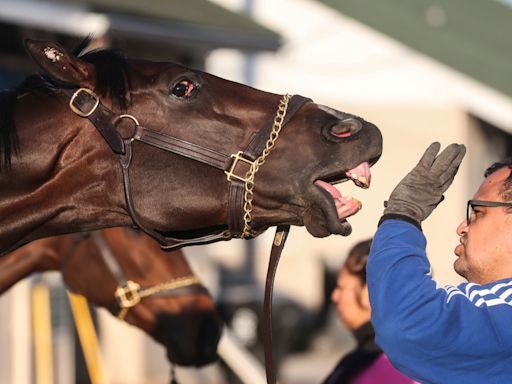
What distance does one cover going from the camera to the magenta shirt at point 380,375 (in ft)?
13.0

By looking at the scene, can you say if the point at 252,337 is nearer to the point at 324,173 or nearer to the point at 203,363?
Result: the point at 203,363

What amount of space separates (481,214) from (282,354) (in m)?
9.35

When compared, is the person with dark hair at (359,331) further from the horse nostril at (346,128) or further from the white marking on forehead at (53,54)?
the white marking on forehead at (53,54)

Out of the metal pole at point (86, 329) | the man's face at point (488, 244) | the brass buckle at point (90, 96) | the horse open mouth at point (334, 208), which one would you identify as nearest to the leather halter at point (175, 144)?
the brass buckle at point (90, 96)

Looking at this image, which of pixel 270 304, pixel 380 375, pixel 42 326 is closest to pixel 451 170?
pixel 270 304

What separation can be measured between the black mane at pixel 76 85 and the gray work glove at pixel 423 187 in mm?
1015

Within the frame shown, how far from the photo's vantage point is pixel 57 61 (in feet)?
10.6

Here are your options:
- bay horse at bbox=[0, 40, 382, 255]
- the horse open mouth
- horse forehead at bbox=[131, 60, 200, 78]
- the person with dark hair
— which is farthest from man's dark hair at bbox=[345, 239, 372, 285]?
horse forehead at bbox=[131, 60, 200, 78]

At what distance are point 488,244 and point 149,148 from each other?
1.14 metres

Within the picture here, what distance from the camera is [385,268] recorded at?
2.70 meters

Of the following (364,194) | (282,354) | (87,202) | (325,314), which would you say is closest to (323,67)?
(364,194)

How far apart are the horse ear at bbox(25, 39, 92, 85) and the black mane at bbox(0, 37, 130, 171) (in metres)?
0.05

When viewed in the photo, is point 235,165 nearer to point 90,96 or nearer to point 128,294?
point 90,96

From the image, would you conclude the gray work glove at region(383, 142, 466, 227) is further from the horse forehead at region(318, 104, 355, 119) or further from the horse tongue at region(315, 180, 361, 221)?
the horse forehead at region(318, 104, 355, 119)
